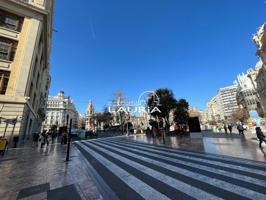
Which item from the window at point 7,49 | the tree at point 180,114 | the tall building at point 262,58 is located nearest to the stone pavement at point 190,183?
the window at point 7,49

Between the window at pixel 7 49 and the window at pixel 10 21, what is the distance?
1.93 m

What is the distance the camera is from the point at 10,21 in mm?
19375

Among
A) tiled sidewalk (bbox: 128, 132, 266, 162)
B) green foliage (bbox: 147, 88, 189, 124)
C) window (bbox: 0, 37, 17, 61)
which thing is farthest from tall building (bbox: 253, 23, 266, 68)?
window (bbox: 0, 37, 17, 61)

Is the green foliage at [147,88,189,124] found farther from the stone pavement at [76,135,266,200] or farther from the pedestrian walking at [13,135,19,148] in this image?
the stone pavement at [76,135,266,200]

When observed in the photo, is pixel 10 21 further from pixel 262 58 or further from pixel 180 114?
pixel 262 58

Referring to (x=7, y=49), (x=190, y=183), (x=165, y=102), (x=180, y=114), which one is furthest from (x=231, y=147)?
(x=180, y=114)

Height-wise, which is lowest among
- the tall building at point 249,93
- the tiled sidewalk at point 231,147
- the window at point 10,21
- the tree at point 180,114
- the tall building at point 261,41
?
the tiled sidewalk at point 231,147

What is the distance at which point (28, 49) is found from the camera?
1947 centimetres

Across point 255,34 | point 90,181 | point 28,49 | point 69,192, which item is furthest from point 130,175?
point 255,34

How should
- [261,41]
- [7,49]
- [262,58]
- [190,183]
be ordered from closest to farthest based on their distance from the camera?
1. [190,183]
2. [7,49]
3. [261,41]
4. [262,58]

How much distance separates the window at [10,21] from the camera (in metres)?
18.8

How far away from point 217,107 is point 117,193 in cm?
16598

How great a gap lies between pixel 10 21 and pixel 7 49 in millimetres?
3838

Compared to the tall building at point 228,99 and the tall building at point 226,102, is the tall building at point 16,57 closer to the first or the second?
the tall building at point 226,102
